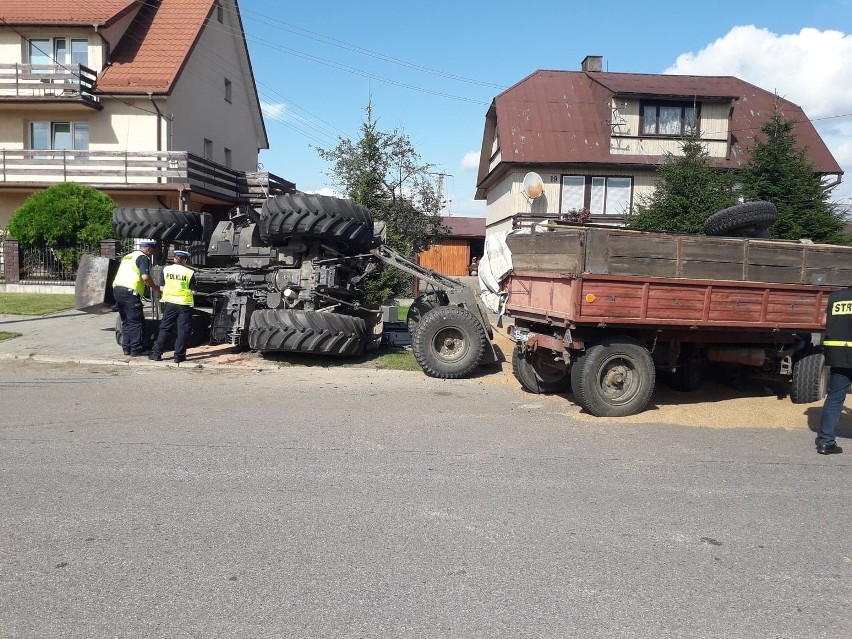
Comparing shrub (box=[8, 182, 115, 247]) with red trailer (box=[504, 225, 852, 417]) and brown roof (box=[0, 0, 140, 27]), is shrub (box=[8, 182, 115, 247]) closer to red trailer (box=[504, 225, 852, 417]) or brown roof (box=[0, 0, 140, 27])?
brown roof (box=[0, 0, 140, 27])

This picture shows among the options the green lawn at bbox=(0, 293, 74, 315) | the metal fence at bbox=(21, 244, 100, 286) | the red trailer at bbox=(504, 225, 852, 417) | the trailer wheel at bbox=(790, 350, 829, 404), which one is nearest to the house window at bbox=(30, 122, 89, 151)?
the metal fence at bbox=(21, 244, 100, 286)

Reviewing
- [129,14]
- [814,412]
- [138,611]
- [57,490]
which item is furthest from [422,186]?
[138,611]

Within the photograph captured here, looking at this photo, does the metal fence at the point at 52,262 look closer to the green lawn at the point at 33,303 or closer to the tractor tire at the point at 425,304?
the green lawn at the point at 33,303

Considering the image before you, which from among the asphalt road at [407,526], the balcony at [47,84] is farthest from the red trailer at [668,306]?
the balcony at [47,84]

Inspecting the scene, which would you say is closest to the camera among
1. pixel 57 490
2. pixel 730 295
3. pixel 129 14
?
pixel 57 490

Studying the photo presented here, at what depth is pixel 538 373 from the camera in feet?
29.3

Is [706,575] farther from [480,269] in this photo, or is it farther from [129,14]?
[129,14]

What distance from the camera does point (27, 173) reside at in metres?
22.9

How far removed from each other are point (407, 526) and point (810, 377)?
601cm

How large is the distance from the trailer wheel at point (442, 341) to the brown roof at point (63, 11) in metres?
19.2

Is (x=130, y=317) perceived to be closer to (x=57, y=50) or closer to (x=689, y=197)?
(x=689, y=197)

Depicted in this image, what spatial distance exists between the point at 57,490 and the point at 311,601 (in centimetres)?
246

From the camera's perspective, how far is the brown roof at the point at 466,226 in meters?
39.1

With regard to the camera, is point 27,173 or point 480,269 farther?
point 27,173
